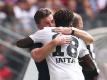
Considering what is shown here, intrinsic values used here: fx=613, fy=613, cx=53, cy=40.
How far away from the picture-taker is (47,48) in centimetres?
604

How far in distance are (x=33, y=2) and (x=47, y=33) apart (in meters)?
7.94

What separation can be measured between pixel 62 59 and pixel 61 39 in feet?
0.67

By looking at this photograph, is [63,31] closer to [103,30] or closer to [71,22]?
[71,22]

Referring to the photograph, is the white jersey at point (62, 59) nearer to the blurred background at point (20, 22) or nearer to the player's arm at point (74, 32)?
the player's arm at point (74, 32)

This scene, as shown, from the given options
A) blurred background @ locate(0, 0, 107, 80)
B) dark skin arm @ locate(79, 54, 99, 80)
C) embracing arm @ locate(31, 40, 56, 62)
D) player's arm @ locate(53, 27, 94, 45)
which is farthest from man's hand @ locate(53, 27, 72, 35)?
blurred background @ locate(0, 0, 107, 80)

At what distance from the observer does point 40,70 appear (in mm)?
6266

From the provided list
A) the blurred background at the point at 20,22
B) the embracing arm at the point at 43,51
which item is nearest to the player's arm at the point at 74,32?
the embracing arm at the point at 43,51

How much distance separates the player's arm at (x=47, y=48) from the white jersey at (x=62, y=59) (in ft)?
0.23

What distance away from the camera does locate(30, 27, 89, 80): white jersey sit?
614 centimetres

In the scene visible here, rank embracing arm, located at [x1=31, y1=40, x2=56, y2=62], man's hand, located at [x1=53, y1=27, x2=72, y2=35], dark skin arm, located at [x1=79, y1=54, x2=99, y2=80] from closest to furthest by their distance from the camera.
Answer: embracing arm, located at [x1=31, y1=40, x2=56, y2=62] → man's hand, located at [x1=53, y1=27, x2=72, y2=35] → dark skin arm, located at [x1=79, y1=54, x2=99, y2=80]

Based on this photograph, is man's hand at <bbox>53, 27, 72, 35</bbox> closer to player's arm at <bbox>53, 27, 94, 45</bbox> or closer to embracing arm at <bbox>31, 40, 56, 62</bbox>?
player's arm at <bbox>53, 27, 94, 45</bbox>

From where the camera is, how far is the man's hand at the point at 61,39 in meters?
6.06

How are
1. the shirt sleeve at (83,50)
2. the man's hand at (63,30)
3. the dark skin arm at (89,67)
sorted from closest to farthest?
the man's hand at (63,30), the shirt sleeve at (83,50), the dark skin arm at (89,67)

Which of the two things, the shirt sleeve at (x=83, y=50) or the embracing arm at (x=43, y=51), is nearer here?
the embracing arm at (x=43, y=51)
